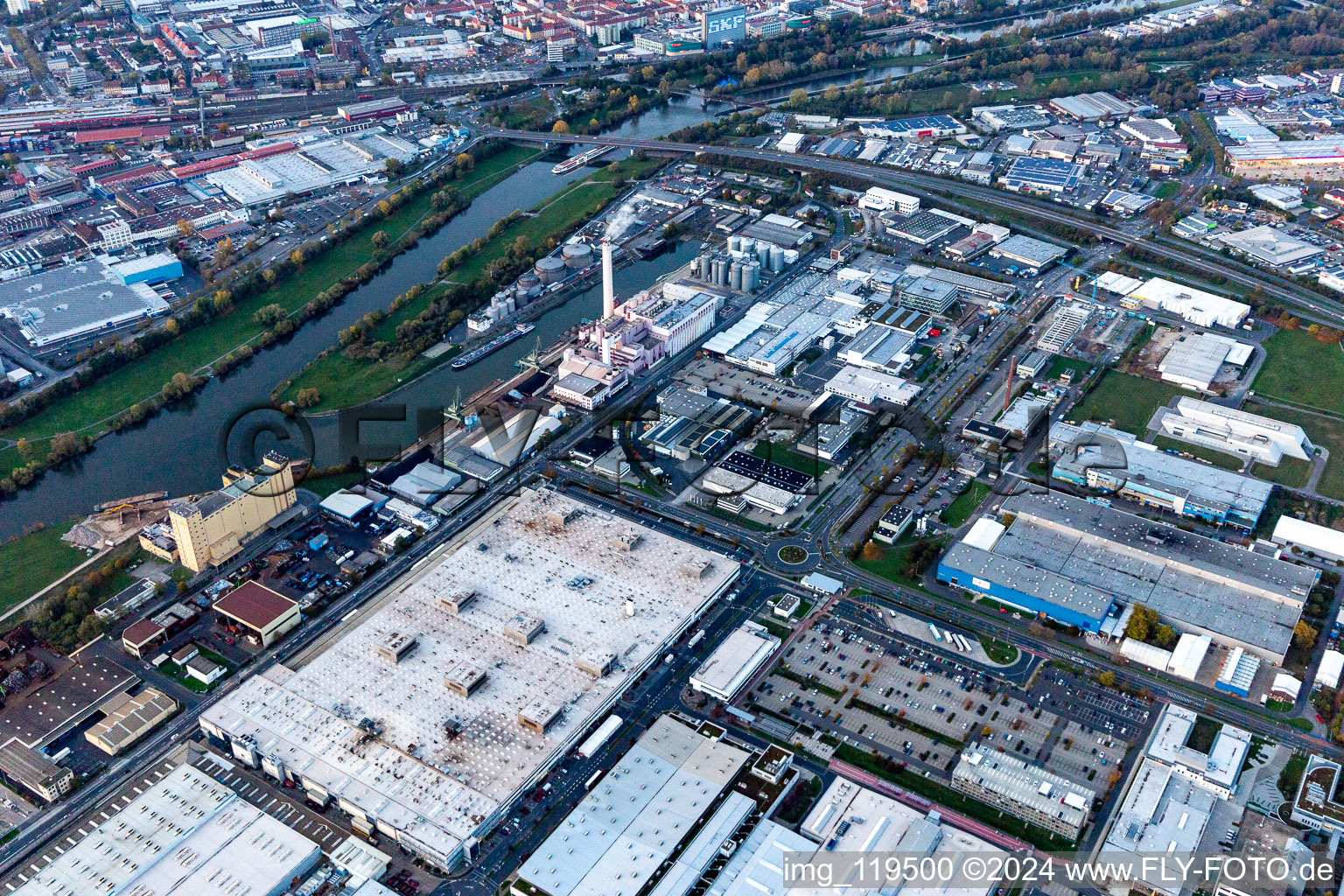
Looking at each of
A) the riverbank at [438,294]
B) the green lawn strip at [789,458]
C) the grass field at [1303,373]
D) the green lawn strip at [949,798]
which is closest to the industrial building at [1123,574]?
the green lawn strip at [789,458]

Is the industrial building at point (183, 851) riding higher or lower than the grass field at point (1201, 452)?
lower

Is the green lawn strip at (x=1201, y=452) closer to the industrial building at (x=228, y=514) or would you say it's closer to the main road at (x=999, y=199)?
the main road at (x=999, y=199)

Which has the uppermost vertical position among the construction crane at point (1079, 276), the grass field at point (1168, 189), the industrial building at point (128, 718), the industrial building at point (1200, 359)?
the grass field at point (1168, 189)

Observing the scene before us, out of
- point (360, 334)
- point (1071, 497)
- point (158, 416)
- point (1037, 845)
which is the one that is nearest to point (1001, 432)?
point (1071, 497)

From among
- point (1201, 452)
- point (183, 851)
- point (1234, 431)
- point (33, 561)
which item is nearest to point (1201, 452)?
point (1201, 452)

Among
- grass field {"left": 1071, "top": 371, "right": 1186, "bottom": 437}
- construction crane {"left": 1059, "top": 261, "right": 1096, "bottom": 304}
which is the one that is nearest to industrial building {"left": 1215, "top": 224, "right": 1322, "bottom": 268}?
construction crane {"left": 1059, "top": 261, "right": 1096, "bottom": 304}

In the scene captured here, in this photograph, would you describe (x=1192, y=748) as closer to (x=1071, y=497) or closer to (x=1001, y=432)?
(x=1071, y=497)
